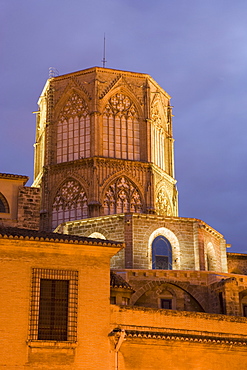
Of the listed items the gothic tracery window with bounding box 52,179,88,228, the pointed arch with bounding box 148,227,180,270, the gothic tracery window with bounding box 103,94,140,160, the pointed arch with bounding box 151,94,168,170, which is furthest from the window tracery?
the pointed arch with bounding box 148,227,180,270

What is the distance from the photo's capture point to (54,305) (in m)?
24.2

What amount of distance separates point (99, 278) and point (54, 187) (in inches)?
970

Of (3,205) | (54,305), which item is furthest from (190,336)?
(3,205)

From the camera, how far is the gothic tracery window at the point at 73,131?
162 feet

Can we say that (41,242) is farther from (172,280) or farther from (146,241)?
(146,241)

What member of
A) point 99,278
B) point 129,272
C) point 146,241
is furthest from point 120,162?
point 99,278

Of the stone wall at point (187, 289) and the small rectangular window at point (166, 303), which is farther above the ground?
the stone wall at point (187, 289)

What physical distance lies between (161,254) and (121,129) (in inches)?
507

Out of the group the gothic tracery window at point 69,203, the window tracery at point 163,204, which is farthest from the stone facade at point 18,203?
the window tracery at point 163,204

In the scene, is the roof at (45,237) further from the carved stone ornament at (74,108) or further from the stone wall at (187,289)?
the carved stone ornament at (74,108)

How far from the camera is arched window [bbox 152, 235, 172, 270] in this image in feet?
131

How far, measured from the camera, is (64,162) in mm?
49250

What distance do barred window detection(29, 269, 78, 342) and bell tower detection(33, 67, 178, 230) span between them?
2184cm

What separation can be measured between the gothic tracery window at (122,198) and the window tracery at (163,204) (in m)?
1.85
